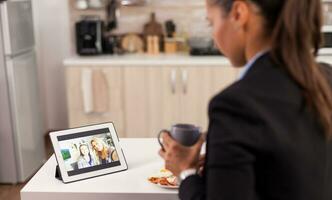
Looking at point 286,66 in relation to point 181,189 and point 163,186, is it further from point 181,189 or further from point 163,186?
point 163,186

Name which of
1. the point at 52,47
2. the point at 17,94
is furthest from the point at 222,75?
the point at 52,47

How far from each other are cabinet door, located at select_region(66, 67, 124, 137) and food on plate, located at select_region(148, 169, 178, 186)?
2.27 metres

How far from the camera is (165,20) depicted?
4250 mm

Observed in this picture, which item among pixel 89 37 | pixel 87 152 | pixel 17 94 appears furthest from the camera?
pixel 89 37

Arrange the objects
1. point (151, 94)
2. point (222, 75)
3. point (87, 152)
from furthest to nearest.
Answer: point (151, 94)
point (222, 75)
point (87, 152)

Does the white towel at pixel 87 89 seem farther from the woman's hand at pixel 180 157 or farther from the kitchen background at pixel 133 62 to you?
the woman's hand at pixel 180 157

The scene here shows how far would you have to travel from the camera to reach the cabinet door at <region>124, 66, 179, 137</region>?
148 inches

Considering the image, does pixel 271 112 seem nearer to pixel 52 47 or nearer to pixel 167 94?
pixel 167 94

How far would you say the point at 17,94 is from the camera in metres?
3.37

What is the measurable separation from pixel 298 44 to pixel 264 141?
0.73ft

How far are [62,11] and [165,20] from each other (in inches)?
39.9

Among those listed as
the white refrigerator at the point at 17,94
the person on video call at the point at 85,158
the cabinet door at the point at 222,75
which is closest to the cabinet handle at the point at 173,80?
the cabinet door at the point at 222,75

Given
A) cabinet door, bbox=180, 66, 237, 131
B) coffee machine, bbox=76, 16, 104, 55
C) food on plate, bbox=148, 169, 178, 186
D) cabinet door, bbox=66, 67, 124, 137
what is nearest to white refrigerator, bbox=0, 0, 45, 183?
cabinet door, bbox=66, 67, 124, 137

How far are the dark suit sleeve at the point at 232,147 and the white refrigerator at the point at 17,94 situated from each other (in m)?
2.66
